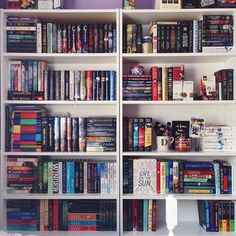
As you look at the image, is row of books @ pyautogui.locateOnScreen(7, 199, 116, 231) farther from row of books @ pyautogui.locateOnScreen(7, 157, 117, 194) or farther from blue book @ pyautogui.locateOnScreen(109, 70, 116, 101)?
blue book @ pyautogui.locateOnScreen(109, 70, 116, 101)

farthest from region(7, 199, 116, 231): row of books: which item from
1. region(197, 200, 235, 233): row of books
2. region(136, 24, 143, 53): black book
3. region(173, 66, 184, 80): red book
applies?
region(136, 24, 143, 53): black book

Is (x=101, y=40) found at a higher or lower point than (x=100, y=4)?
lower

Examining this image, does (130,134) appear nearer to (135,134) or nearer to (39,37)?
(135,134)

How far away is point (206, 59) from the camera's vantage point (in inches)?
90.9

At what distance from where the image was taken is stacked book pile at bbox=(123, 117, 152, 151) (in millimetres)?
2240

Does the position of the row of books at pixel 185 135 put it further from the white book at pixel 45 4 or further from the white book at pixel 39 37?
the white book at pixel 45 4

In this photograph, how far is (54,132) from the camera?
226 centimetres

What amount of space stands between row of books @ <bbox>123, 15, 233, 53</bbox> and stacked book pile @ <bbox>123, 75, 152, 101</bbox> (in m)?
0.18

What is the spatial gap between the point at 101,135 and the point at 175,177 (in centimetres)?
55

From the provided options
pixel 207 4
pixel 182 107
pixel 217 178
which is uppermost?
pixel 207 4

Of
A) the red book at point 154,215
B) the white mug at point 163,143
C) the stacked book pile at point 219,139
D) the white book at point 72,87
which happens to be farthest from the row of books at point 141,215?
the white book at point 72,87

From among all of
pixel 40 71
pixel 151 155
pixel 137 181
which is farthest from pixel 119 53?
pixel 137 181

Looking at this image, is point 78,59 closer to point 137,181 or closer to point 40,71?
point 40,71

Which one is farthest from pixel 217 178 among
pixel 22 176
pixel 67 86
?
pixel 22 176
